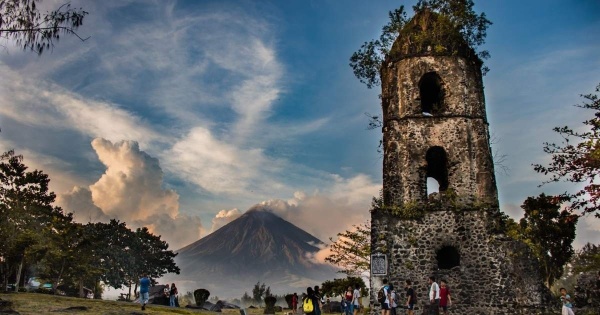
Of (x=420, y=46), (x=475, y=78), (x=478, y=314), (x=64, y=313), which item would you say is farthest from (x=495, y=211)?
(x=64, y=313)

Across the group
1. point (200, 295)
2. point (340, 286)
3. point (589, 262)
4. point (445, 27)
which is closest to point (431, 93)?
point (445, 27)

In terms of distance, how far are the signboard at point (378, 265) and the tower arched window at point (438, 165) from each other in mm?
Result: 4307

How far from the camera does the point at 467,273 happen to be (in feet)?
51.4

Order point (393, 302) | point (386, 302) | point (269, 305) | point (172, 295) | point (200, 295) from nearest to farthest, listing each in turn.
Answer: point (386, 302)
point (393, 302)
point (172, 295)
point (269, 305)
point (200, 295)

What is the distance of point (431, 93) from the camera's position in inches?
770

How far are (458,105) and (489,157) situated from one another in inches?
87.6

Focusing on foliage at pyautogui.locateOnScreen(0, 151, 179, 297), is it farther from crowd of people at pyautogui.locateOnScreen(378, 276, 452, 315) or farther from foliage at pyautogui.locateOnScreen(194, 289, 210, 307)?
crowd of people at pyautogui.locateOnScreen(378, 276, 452, 315)

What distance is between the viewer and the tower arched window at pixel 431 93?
60.1ft

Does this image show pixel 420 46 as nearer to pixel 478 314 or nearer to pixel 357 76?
pixel 357 76

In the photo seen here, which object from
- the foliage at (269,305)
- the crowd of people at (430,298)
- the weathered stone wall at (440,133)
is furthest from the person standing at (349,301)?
the foliage at (269,305)

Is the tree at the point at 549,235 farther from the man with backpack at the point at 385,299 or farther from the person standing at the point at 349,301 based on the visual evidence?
the man with backpack at the point at 385,299

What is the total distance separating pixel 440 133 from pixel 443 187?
3.21 meters

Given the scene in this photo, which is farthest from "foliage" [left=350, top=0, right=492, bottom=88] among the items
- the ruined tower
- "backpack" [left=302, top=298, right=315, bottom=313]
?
"backpack" [left=302, top=298, right=315, bottom=313]

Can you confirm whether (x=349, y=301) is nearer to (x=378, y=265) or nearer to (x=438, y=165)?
(x=378, y=265)
